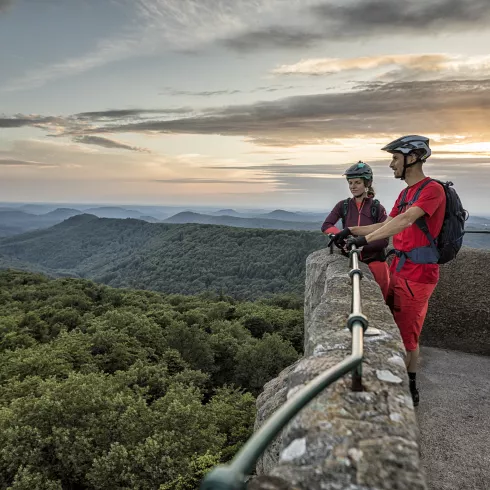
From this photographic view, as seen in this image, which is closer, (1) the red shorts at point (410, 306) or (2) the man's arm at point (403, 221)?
(2) the man's arm at point (403, 221)

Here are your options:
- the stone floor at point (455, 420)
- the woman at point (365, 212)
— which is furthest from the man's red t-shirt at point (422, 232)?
the stone floor at point (455, 420)

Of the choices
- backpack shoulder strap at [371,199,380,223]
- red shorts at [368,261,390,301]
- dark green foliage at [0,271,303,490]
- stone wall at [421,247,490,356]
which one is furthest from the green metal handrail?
dark green foliage at [0,271,303,490]

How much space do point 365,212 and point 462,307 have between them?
3.03 meters

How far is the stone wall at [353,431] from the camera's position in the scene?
72.4 inches

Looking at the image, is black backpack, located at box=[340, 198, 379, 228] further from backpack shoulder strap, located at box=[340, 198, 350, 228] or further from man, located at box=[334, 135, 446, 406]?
man, located at box=[334, 135, 446, 406]

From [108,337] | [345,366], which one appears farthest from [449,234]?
[108,337]

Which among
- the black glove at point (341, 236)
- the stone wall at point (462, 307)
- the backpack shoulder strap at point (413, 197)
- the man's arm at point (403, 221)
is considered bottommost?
the stone wall at point (462, 307)

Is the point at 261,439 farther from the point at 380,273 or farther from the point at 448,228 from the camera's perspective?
the point at 380,273

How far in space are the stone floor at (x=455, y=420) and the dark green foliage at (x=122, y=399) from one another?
1102 cm

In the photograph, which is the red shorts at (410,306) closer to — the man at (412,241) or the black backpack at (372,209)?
the man at (412,241)

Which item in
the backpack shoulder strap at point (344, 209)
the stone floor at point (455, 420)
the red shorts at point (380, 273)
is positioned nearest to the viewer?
the stone floor at point (455, 420)

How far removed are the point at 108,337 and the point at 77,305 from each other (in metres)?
19.5

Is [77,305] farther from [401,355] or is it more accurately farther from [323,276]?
[401,355]

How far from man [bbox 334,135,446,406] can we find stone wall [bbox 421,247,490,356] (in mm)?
2973
